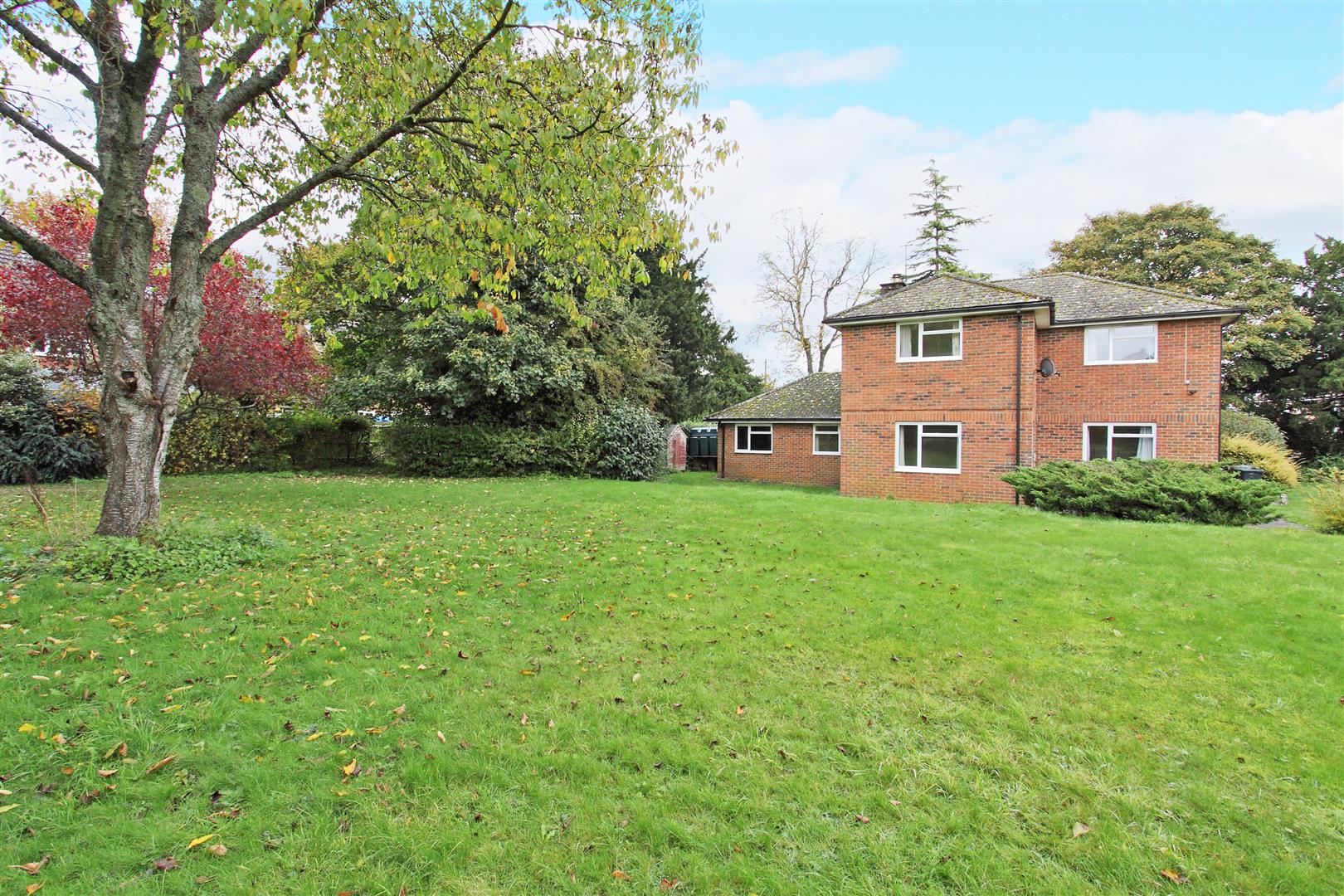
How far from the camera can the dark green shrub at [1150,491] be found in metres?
11.3

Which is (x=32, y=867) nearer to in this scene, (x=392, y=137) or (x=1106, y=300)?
(x=392, y=137)

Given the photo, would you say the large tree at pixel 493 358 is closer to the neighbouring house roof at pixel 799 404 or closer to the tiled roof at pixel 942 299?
the neighbouring house roof at pixel 799 404

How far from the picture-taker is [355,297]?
1022 cm

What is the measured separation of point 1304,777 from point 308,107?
12820 mm

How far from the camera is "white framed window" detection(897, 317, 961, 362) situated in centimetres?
1620

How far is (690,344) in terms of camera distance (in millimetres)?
32250

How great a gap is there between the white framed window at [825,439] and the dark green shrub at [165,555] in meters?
18.1

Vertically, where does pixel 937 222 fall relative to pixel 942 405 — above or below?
above

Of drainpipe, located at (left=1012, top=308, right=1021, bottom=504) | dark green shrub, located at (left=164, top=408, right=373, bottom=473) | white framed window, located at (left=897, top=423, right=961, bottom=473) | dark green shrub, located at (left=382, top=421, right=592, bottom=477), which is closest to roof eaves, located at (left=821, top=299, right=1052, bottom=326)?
drainpipe, located at (left=1012, top=308, right=1021, bottom=504)

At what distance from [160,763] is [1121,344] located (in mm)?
20472

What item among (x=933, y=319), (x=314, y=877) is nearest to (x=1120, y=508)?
(x=933, y=319)

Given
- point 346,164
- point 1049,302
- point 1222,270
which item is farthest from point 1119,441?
point 1222,270

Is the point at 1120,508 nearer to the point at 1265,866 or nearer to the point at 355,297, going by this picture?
the point at 1265,866

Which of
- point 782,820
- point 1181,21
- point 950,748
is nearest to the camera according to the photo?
point 782,820
